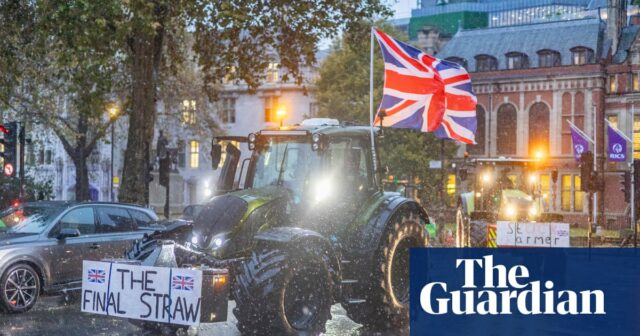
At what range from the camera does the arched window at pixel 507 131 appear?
6569 cm

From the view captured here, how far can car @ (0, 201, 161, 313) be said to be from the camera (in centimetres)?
1434

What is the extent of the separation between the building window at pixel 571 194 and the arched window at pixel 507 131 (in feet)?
14.4

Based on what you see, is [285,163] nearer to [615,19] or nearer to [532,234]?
[532,234]

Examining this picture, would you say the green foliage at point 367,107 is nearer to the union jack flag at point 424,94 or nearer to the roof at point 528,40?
the roof at point 528,40

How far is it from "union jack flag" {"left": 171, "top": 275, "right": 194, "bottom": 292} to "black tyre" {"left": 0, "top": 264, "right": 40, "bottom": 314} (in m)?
5.28

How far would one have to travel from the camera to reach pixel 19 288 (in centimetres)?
1434

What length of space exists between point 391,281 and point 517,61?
5585cm

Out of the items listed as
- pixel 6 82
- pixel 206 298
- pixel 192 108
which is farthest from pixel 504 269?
pixel 192 108

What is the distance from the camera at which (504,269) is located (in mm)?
9516

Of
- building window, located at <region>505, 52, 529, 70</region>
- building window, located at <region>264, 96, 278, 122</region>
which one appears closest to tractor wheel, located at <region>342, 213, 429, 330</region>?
building window, located at <region>505, 52, 529, 70</region>

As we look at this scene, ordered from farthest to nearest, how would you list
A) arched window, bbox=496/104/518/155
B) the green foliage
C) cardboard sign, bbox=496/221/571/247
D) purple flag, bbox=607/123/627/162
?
arched window, bbox=496/104/518/155 < the green foliage < purple flag, bbox=607/123/627/162 < cardboard sign, bbox=496/221/571/247

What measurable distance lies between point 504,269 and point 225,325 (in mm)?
5059

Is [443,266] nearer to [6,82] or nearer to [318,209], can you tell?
[318,209]

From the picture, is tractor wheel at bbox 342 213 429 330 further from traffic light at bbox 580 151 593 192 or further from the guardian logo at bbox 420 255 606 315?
traffic light at bbox 580 151 593 192
